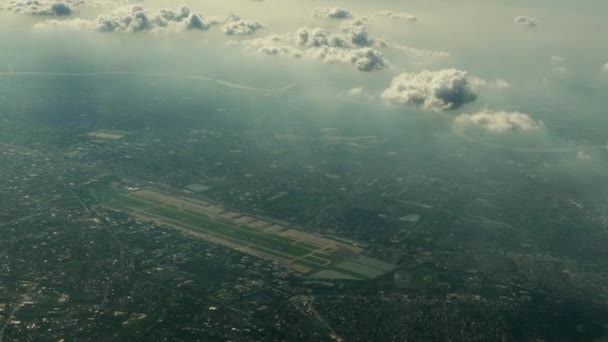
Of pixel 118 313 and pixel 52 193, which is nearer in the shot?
pixel 118 313

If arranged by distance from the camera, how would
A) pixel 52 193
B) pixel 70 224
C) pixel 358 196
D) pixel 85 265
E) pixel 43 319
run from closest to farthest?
1. pixel 43 319
2. pixel 85 265
3. pixel 70 224
4. pixel 52 193
5. pixel 358 196

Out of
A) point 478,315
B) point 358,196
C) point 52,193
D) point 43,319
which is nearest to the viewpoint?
point 43,319

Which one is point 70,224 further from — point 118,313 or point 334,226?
point 334,226

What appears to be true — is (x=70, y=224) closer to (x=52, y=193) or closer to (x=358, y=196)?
(x=52, y=193)

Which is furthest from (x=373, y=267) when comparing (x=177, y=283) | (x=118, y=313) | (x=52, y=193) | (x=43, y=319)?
(x=52, y=193)

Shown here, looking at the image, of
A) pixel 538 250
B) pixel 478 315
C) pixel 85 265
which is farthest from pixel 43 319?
pixel 538 250

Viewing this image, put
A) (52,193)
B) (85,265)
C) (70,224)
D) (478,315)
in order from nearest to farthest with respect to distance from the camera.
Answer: (478,315), (85,265), (70,224), (52,193)

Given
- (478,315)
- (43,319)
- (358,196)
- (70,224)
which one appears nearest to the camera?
(43,319)

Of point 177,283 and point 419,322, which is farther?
point 177,283
